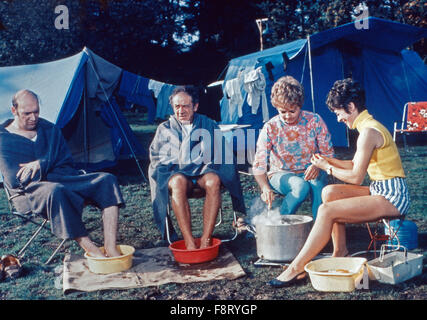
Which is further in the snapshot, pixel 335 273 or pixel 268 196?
pixel 268 196

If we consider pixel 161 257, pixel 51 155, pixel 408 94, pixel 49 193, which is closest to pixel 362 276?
pixel 161 257

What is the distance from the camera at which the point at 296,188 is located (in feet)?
9.59

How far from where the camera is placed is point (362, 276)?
7.70ft

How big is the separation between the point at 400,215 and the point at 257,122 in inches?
213

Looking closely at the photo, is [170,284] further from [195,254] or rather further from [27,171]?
[27,171]

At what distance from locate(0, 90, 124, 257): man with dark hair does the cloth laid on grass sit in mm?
165

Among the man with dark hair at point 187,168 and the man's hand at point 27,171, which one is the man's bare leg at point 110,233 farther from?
the man's hand at point 27,171

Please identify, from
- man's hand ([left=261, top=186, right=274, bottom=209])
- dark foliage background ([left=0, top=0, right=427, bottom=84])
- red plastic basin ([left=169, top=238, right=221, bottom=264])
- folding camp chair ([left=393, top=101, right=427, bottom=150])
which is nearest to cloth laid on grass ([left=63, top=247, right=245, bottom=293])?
red plastic basin ([left=169, top=238, right=221, bottom=264])

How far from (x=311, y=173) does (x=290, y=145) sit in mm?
315

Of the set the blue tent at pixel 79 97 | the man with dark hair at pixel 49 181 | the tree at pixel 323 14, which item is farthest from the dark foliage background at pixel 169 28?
the man with dark hair at pixel 49 181

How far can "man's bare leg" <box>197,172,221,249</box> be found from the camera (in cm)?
303

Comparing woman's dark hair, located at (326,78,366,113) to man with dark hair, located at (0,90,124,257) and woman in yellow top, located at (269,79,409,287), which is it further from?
man with dark hair, located at (0,90,124,257)

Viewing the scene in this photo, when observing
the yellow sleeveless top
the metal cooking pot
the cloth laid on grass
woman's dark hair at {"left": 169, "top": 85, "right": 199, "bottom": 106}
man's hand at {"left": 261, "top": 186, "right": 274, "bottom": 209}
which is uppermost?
woman's dark hair at {"left": 169, "top": 85, "right": 199, "bottom": 106}

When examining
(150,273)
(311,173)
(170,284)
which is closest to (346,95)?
(311,173)
